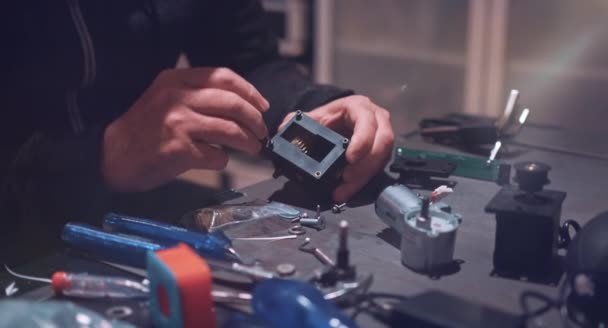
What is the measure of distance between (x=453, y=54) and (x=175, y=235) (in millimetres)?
1412

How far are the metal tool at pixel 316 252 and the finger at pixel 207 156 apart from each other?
0.16m

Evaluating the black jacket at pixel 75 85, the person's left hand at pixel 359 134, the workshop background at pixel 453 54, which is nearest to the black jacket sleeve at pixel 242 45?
the black jacket at pixel 75 85

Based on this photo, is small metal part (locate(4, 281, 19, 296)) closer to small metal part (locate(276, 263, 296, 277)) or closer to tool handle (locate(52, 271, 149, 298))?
tool handle (locate(52, 271, 149, 298))

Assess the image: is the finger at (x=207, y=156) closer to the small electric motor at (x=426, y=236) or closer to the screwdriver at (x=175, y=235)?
the screwdriver at (x=175, y=235)

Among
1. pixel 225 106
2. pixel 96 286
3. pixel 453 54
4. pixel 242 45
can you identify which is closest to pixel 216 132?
pixel 225 106

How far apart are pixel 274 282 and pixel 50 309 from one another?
5.9 inches

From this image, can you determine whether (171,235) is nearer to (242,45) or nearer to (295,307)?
(295,307)

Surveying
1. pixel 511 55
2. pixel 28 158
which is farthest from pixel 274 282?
pixel 511 55

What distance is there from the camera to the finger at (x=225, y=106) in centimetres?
74

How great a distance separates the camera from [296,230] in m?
0.68

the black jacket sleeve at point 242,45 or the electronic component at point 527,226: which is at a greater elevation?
the black jacket sleeve at point 242,45

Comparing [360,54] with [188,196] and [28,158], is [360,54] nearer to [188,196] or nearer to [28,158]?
[188,196]

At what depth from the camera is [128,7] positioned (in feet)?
3.28

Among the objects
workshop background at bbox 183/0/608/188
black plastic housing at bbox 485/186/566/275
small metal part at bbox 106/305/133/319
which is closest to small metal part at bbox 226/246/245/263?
small metal part at bbox 106/305/133/319
